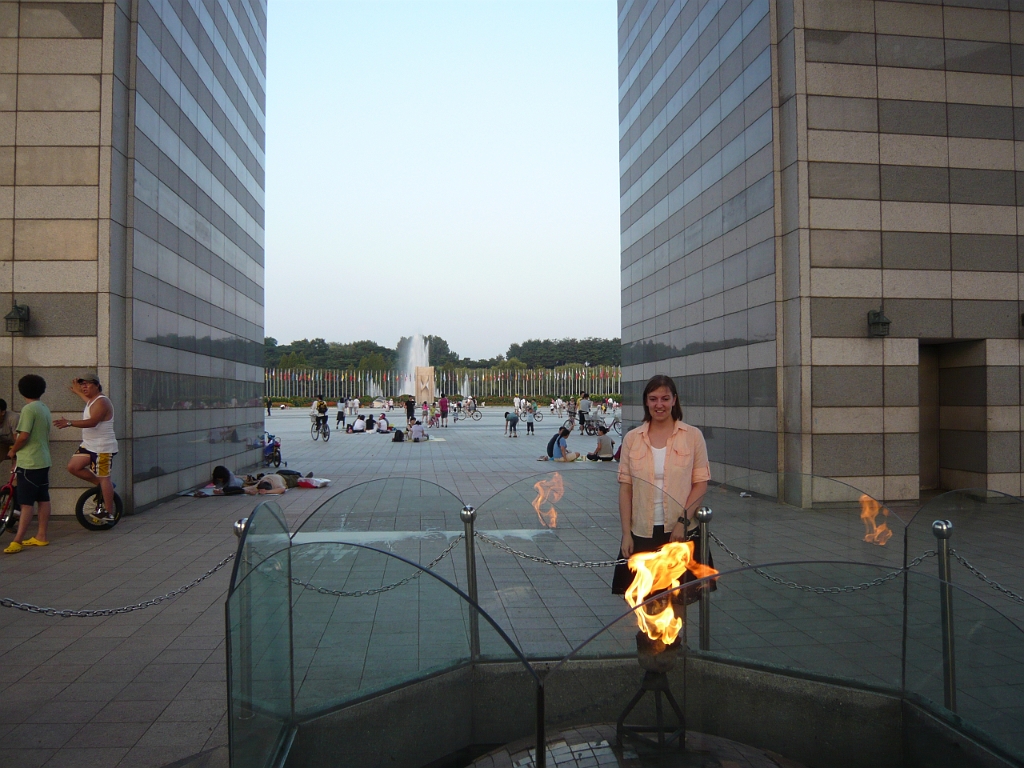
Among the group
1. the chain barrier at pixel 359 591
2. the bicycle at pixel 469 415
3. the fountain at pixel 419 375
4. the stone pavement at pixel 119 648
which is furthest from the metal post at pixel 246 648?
the fountain at pixel 419 375

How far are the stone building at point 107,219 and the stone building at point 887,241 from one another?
9120 millimetres

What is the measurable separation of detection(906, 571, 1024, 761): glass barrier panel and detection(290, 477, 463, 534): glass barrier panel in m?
2.57

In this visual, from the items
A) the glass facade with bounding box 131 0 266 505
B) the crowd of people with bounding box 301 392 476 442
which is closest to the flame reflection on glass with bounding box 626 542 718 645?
the glass facade with bounding box 131 0 266 505

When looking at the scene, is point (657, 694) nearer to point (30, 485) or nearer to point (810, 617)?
point (810, 617)

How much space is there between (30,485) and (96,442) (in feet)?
3.42

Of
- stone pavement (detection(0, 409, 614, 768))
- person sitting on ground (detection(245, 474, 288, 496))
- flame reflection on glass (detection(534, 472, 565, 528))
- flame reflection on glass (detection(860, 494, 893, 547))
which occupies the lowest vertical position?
stone pavement (detection(0, 409, 614, 768))

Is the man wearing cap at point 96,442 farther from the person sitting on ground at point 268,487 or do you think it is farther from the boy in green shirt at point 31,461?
the person sitting on ground at point 268,487

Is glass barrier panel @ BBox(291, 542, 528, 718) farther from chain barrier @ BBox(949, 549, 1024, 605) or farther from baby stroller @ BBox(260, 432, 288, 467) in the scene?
baby stroller @ BBox(260, 432, 288, 467)

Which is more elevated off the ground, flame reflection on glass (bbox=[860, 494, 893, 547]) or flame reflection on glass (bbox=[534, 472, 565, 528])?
flame reflection on glass (bbox=[534, 472, 565, 528])

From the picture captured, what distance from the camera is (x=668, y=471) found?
4520mm

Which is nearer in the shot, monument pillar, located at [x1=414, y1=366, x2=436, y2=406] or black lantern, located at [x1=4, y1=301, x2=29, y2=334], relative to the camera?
black lantern, located at [x1=4, y1=301, x2=29, y2=334]

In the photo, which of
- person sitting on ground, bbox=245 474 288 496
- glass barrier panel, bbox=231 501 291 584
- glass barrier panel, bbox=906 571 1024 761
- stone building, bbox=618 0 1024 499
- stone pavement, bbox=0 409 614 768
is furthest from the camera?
person sitting on ground, bbox=245 474 288 496

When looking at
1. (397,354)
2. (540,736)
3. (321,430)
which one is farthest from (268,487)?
(397,354)

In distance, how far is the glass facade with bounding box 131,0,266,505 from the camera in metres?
11.1
